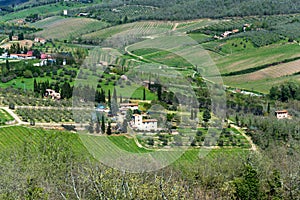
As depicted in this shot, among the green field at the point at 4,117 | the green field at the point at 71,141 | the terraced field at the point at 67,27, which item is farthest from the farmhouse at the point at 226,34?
the green field at the point at 4,117

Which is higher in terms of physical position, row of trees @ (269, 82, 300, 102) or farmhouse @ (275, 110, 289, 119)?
row of trees @ (269, 82, 300, 102)

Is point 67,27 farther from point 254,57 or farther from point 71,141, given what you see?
point 71,141

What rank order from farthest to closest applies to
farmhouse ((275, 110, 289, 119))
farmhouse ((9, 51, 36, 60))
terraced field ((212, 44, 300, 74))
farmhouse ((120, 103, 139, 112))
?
terraced field ((212, 44, 300, 74)), farmhouse ((9, 51, 36, 60)), farmhouse ((275, 110, 289, 119)), farmhouse ((120, 103, 139, 112))

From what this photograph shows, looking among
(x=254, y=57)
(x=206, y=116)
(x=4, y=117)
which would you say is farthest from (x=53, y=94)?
(x=254, y=57)

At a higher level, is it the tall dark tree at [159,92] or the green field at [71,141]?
the tall dark tree at [159,92]

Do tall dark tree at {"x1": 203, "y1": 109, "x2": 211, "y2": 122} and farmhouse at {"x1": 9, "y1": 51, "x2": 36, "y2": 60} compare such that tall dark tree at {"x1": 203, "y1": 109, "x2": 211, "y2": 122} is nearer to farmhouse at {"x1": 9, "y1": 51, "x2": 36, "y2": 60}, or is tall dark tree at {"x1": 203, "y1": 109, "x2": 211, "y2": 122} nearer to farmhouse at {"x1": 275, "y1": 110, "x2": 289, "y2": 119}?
farmhouse at {"x1": 275, "y1": 110, "x2": 289, "y2": 119}

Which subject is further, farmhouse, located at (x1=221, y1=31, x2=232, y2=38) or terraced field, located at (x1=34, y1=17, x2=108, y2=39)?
terraced field, located at (x1=34, y1=17, x2=108, y2=39)

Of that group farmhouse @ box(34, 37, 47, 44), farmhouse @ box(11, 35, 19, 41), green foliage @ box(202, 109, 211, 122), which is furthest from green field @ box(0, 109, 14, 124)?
farmhouse @ box(11, 35, 19, 41)

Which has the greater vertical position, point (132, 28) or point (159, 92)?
point (132, 28)

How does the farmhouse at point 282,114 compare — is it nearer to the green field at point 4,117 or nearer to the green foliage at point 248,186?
the green field at point 4,117
